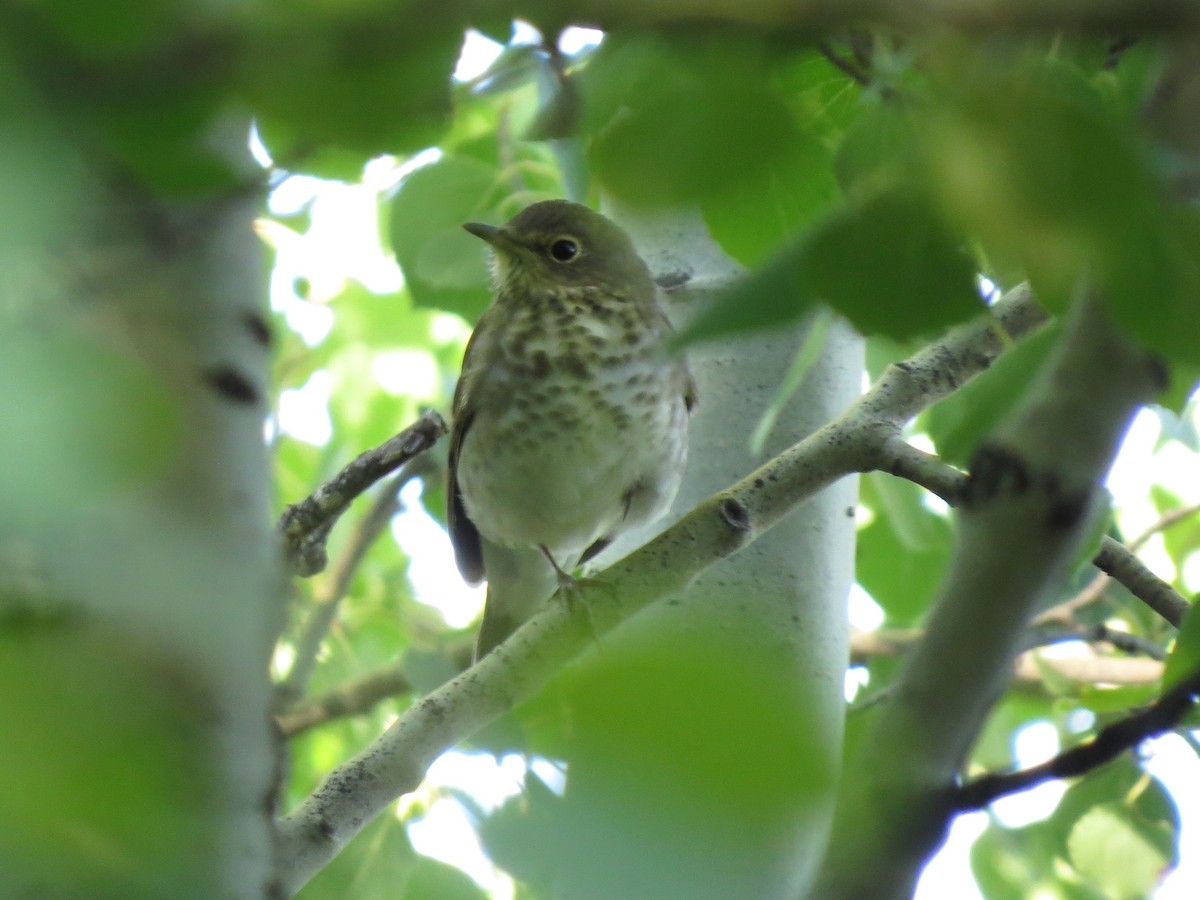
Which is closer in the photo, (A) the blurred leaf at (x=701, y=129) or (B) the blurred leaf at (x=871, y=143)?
(A) the blurred leaf at (x=701, y=129)

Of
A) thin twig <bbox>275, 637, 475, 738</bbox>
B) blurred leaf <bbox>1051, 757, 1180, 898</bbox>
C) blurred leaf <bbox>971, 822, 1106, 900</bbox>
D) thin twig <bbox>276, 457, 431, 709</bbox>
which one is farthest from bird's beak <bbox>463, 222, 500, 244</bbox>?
blurred leaf <bbox>971, 822, 1106, 900</bbox>

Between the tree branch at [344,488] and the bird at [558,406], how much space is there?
770mm

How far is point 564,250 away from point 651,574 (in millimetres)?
1475

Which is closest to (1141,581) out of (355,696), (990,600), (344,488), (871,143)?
(871,143)

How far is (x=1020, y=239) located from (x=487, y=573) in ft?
9.80

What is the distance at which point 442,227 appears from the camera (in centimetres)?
279

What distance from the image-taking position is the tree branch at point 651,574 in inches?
67.7

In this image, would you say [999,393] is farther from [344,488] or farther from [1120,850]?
[1120,850]

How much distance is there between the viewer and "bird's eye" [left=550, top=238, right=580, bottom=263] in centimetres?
328

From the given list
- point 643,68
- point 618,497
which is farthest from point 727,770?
point 618,497

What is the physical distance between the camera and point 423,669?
2.46 m

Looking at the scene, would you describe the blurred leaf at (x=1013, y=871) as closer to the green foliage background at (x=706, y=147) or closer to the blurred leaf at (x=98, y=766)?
the green foliage background at (x=706, y=147)

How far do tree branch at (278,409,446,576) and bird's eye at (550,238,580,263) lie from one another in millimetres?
1255

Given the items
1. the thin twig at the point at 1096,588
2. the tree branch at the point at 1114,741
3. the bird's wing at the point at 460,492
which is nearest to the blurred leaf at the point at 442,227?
the bird's wing at the point at 460,492
